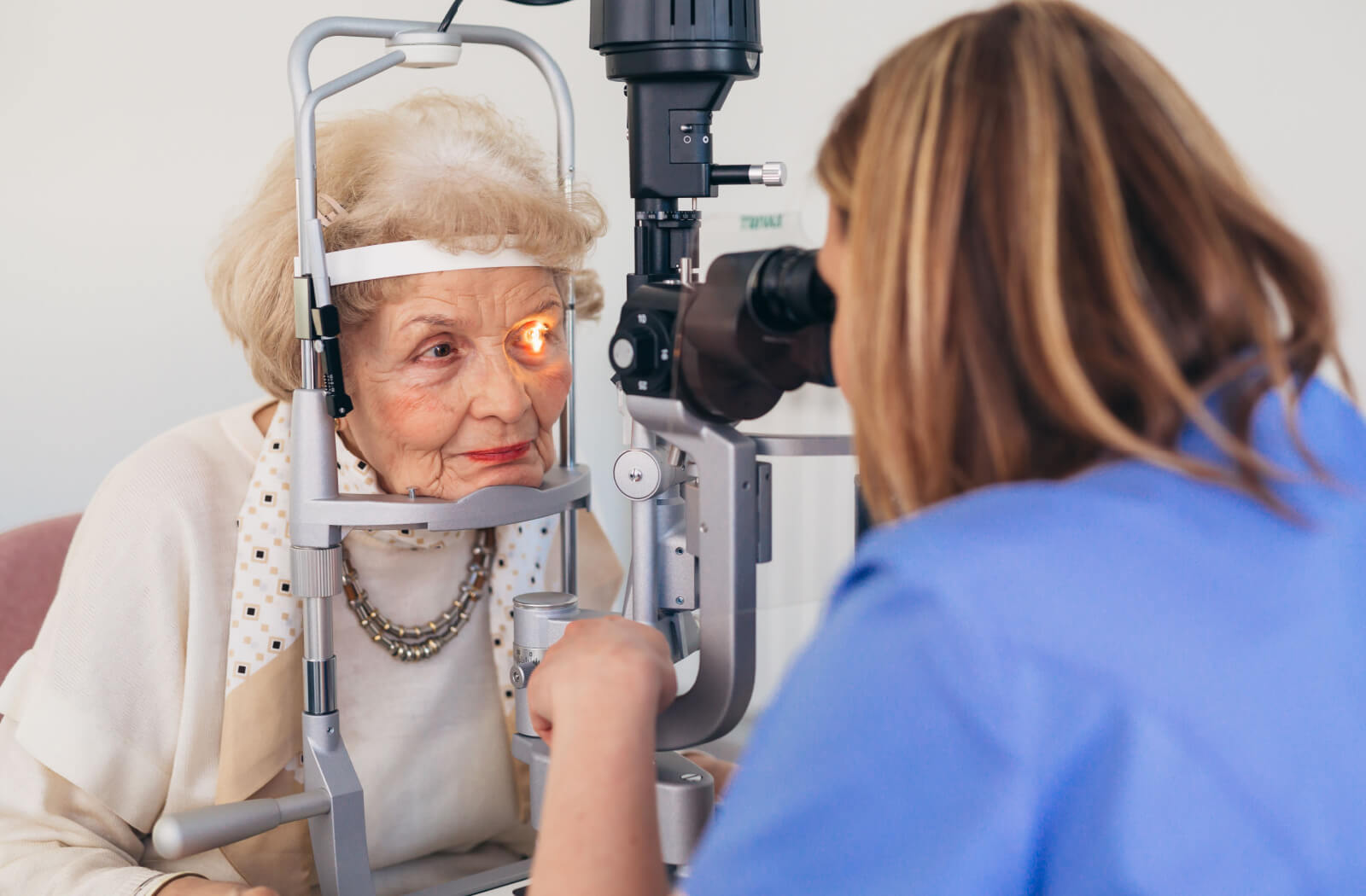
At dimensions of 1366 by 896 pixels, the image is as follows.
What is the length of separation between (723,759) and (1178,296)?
0.51 metres

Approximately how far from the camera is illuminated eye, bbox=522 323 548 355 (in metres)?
1.27

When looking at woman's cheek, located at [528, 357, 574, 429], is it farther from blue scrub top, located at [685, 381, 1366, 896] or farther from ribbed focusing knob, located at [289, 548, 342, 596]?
blue scrub top, located at [685, 381, 1366, 896]

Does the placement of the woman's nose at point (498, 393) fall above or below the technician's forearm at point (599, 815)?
above

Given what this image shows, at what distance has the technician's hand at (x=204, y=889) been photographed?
3.42 ft

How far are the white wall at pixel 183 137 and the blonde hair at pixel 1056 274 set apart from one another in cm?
118

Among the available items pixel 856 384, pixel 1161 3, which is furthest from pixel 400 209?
pixel 1161 3

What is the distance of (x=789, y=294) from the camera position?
31.4 inches

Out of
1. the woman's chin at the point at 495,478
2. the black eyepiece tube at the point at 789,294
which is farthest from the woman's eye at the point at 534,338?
the black eyepiece tube at the point at 789,294

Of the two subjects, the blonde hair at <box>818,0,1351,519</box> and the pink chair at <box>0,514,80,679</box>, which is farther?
the pink chair at <box>0,514,80,679</box>

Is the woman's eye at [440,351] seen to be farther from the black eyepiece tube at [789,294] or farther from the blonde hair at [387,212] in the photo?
the black eyepiece tube at [789,294]

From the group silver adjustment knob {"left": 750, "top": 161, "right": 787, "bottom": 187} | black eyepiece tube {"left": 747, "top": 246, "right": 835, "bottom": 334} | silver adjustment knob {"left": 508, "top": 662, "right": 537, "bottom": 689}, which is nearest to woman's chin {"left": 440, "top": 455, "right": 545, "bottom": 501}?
silver adjustment knob {"left": 508, "top": 662, "right": 537, "bottom": 689}

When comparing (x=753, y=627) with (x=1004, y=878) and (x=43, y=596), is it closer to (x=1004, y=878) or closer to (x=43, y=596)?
(x=1004, y=878)

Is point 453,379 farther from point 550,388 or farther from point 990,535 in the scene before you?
point 990,535

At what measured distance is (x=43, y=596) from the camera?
5.32 feet
